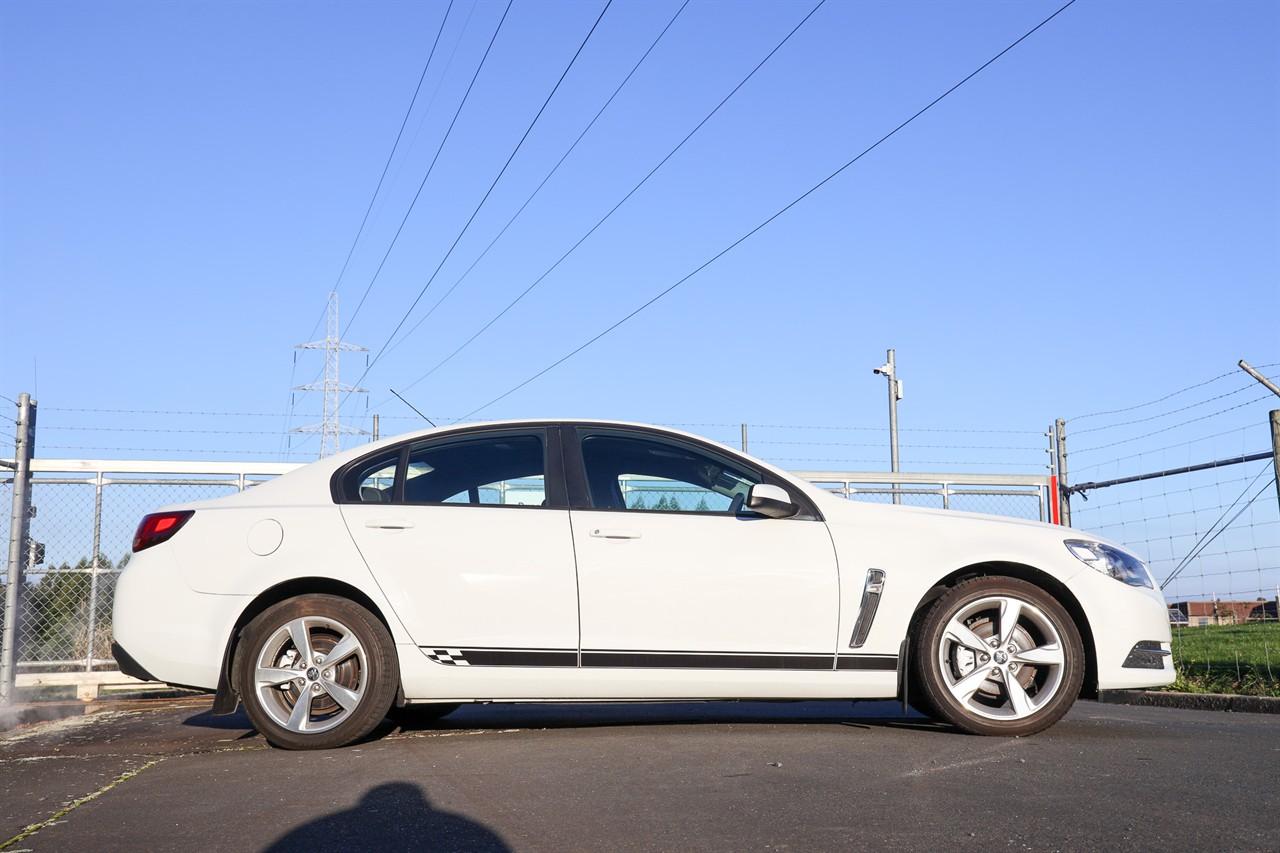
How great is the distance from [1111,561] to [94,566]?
760cm

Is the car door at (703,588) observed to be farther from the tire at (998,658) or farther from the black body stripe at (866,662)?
the tire at (998,658)

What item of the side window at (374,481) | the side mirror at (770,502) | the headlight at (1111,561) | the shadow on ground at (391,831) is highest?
the side window at (374,481)

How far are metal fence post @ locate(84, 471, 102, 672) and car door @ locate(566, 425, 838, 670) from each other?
5594 millimetres

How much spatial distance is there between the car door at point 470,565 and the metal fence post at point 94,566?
4789mm

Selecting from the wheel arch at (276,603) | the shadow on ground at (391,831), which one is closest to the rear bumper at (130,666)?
the wheel arch at (276,603)

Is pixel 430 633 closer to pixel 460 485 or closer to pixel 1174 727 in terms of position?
pixel 460 485

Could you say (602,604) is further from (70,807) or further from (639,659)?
(70,807)

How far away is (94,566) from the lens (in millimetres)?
9922

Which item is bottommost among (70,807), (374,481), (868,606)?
(70,807)

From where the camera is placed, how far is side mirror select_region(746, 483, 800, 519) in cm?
582

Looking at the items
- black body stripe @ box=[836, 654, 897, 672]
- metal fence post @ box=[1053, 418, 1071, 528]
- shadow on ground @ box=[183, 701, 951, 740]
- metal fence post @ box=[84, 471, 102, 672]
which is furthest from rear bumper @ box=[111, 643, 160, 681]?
metal fence post @ box=[1053, 418, 1071, 528]

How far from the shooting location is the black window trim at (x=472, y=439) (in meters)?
5.94

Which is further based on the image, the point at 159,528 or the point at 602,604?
the point at 159,528

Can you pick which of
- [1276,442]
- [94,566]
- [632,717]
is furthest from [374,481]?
[1276,442]
